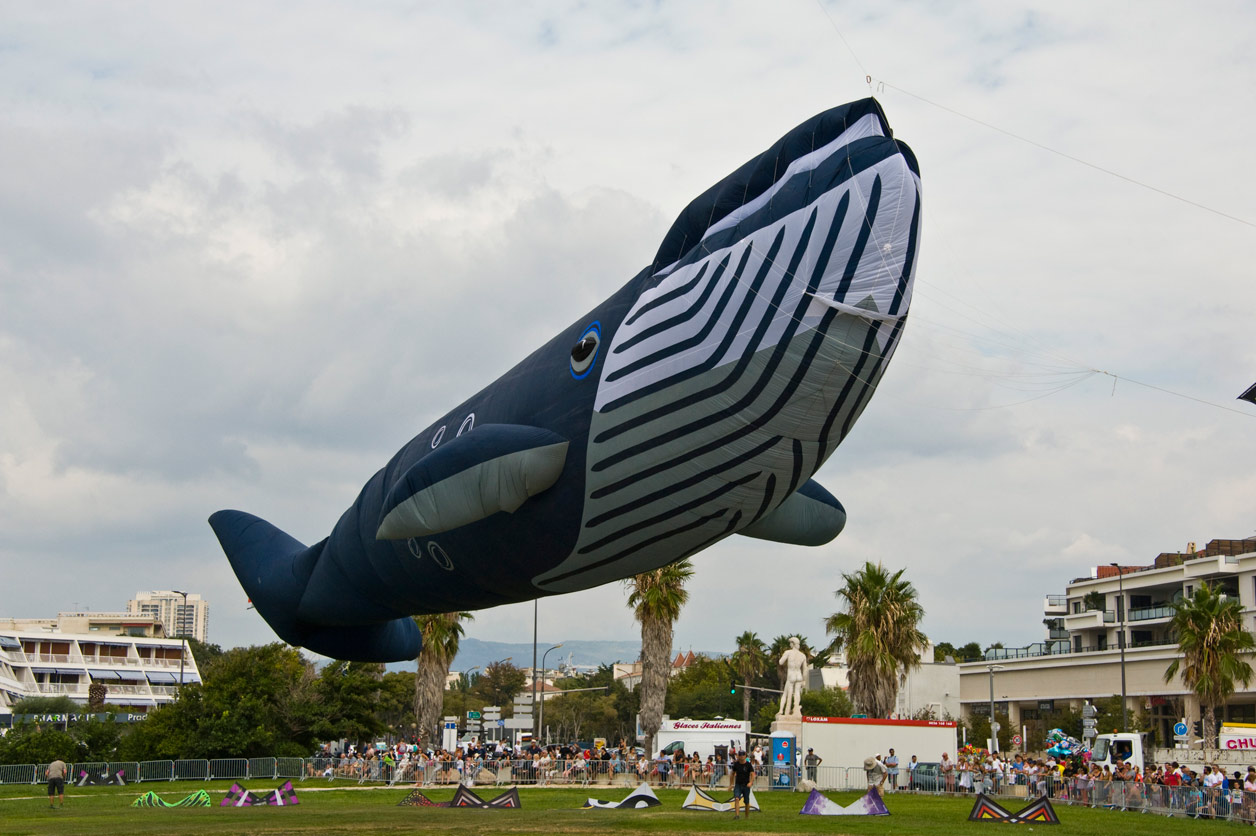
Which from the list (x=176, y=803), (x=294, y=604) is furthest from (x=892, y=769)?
(x=294, y=604)

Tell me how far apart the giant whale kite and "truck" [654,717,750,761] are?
28.3 m

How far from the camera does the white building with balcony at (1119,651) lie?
206 feet

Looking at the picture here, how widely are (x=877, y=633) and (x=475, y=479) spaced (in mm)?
32671

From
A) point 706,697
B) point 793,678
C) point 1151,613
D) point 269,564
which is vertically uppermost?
point 269,564

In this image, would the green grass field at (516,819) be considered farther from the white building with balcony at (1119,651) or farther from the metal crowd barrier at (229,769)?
the white building with balcony at (1119,651)

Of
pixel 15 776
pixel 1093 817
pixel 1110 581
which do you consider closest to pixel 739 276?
pixel 1093 817

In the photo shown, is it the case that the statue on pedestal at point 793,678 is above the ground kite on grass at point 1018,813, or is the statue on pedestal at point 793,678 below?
above

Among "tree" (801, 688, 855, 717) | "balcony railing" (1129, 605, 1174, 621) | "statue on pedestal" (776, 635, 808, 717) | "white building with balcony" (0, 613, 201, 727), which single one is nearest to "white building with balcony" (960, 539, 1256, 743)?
"balcony railing" (1129, 605, 1174, 621)

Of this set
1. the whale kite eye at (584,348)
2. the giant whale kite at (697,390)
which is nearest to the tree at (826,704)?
the giant whale kite at (697,390)

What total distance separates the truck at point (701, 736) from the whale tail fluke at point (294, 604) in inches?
942

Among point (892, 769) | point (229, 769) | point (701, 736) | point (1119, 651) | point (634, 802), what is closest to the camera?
point (634, 802)

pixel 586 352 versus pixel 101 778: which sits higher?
pixel 586 352

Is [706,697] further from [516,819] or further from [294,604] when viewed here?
[294,604]

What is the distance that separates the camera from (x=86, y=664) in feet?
351
